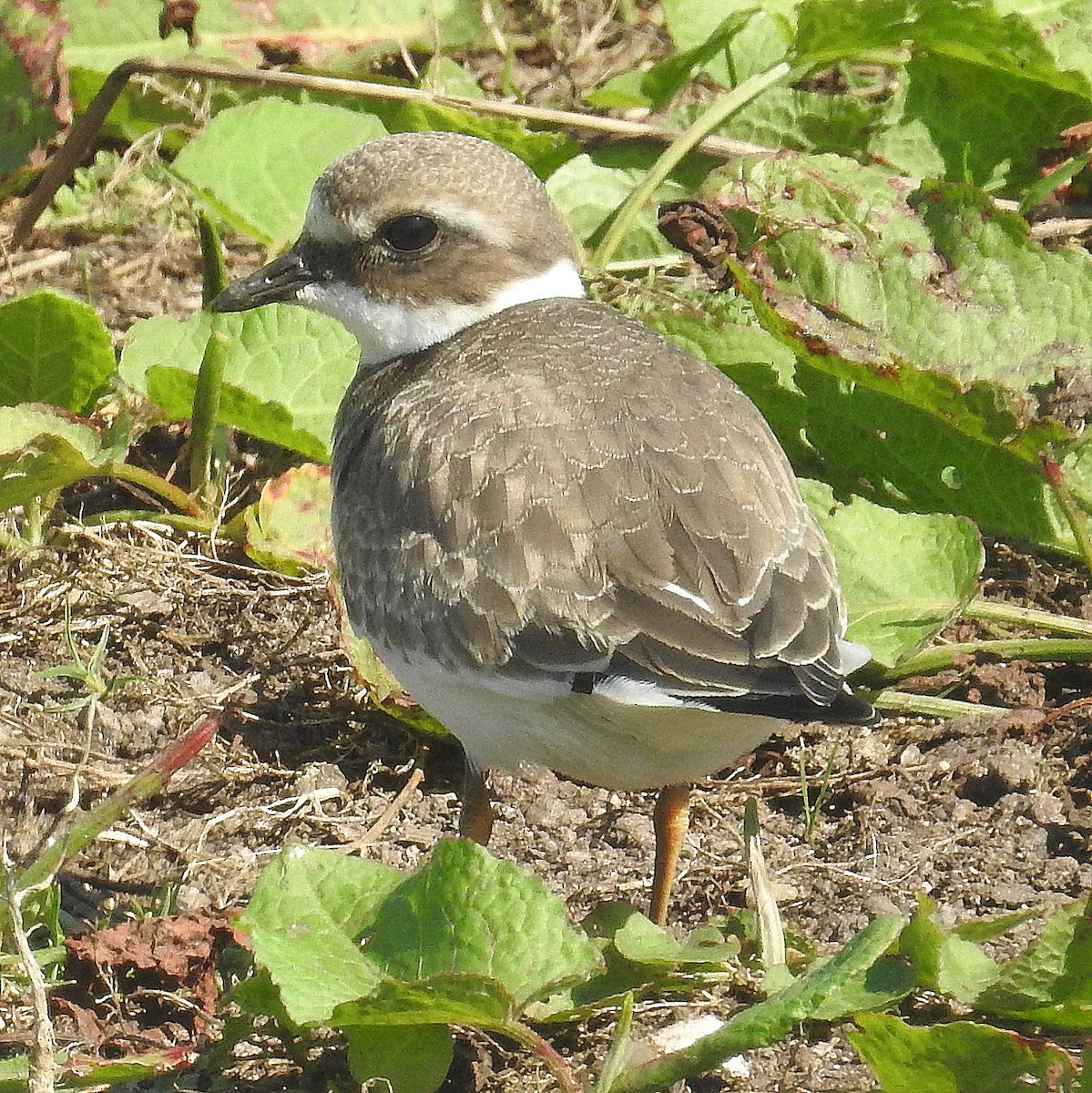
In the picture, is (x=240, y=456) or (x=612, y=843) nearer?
(x=612, y=843)

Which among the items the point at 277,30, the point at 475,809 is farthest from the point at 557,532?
the point at 277,30

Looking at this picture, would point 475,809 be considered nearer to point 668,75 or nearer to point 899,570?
point 899,570

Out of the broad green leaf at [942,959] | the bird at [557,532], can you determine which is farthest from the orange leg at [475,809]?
the broad green leaf at [942,959]

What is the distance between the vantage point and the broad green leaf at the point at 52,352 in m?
4.16

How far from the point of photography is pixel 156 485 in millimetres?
4332

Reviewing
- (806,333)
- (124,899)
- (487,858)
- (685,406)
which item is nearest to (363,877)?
(487,858)

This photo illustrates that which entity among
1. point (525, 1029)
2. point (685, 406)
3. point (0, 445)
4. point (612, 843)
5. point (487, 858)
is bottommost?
point (612, 843)

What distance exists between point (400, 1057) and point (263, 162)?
109 inches

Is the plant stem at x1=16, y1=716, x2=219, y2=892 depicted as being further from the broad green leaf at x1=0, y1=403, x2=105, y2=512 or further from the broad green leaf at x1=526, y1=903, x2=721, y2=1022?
the broad green leaf at x1=0, y1=403, x2=105, y2=512

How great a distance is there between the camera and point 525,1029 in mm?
2754

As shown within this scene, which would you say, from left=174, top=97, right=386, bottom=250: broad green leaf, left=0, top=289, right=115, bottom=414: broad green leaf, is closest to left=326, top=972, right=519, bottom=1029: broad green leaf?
left=0, top=289, right=115, bottom=414: broad green leaf

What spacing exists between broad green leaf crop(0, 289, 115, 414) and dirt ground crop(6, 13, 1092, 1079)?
0.33 metres

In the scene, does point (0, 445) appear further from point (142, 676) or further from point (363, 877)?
point (363, 877)

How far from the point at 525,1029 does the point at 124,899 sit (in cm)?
110
